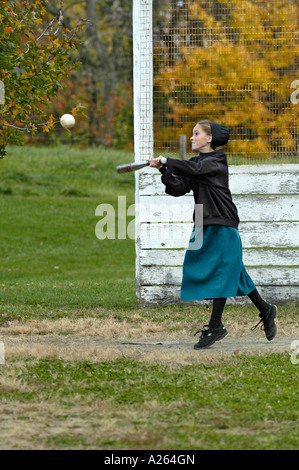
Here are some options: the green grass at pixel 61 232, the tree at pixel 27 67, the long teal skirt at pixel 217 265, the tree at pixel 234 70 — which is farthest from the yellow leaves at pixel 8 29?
the green grass at pixel 61 232

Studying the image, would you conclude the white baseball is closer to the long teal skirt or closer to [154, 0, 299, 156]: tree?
[154, 0, 299, 156]: tree

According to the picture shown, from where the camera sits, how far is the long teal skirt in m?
6.30

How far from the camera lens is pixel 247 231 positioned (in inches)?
341

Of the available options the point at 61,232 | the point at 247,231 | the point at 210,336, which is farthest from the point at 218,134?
the point at 61,232

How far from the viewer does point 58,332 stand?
289 inches

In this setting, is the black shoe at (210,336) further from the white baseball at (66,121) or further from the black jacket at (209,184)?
the white baseball at (66,121)

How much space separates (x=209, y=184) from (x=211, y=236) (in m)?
0.43

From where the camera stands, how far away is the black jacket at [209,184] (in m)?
6.25

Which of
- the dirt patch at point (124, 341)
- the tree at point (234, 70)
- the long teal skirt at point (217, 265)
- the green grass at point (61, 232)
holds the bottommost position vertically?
the green grass at point (61, 232)

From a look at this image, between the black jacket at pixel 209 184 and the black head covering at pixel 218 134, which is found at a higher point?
the black head covering at pixel 218 134

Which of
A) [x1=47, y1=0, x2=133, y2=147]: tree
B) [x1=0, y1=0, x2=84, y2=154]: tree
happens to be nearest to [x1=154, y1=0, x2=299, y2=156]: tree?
[x1=0, y1=0, x2=84, y2=154]: tree

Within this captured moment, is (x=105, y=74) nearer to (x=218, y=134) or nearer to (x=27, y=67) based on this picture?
(x=27, y=67)

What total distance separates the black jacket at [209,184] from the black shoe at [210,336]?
864mm

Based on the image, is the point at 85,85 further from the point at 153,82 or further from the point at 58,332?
the point at 58,332
